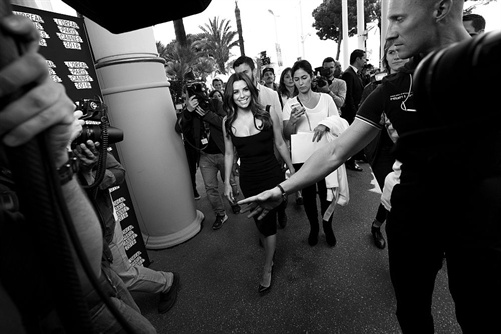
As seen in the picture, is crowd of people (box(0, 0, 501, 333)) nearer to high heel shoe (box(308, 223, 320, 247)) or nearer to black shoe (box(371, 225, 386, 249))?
high heel shoe (box(308, 223, 320, 247))

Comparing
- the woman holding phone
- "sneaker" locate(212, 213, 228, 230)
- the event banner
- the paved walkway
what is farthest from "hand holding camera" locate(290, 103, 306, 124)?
the event banner

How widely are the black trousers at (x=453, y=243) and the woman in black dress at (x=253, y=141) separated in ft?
4.20

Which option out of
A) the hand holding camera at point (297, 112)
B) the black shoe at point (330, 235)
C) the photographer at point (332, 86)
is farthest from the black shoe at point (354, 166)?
the hand holding camera at point (297, 112)

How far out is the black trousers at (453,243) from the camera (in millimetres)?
860

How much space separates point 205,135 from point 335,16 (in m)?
27.3

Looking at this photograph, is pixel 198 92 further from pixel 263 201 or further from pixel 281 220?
pixel 263 201

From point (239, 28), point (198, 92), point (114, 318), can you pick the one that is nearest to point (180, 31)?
point (239, 28)

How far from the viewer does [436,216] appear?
1.00m

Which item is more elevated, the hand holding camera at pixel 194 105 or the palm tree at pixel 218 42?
the palm tree at pixel 218 42

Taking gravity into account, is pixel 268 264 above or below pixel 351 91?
below

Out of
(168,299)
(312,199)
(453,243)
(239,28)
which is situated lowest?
(168,299)

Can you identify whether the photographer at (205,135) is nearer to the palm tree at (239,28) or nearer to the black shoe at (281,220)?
the black shoe at (281,220)

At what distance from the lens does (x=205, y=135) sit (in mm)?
3406

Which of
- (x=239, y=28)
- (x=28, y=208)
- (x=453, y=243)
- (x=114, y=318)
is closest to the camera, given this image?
(x=28, y=208)
